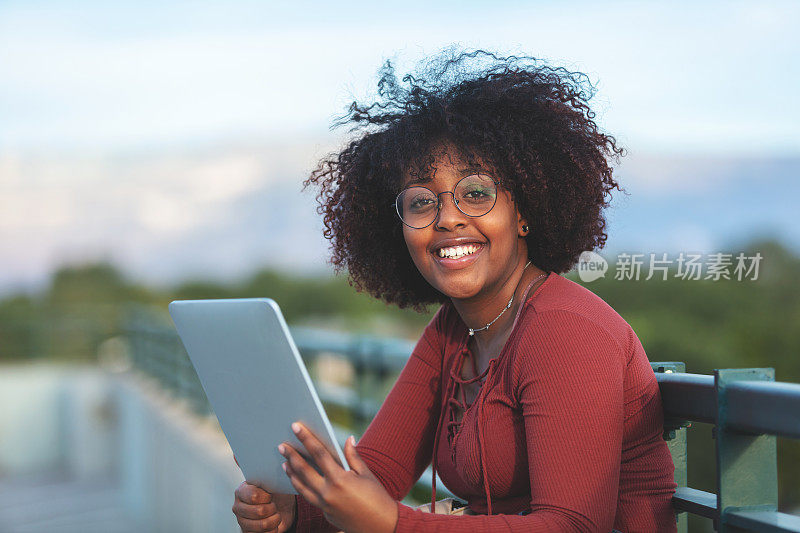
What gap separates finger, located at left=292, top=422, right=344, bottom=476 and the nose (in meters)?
0.53

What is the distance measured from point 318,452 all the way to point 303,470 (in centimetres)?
6

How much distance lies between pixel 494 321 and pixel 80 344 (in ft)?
47.9

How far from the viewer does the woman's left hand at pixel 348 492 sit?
4.51ft

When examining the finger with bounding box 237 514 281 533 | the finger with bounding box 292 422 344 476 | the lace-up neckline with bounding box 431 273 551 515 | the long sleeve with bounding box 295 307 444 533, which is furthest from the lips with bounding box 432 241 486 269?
the finger with bounding box 237 514 281 533

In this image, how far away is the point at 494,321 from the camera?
1827 millimetres

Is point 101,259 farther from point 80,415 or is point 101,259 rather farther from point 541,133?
point 541,133

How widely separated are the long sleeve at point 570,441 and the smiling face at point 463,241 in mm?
311

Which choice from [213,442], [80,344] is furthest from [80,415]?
[213,442]

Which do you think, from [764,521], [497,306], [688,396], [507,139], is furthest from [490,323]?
[764,521]

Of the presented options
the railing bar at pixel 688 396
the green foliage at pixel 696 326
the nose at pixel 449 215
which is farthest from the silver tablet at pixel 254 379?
the green foliage at pixel 696 326

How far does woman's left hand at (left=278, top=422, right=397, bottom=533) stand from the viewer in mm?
1375

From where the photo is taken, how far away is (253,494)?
5.74ft

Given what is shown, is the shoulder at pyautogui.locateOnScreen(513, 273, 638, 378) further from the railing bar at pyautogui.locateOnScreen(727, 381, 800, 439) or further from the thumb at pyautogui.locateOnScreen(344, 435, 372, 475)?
the thumb at pyautogui.locateOnScreen(344, 435, 372, 475)

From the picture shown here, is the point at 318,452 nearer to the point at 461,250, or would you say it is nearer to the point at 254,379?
the point at 254,379
